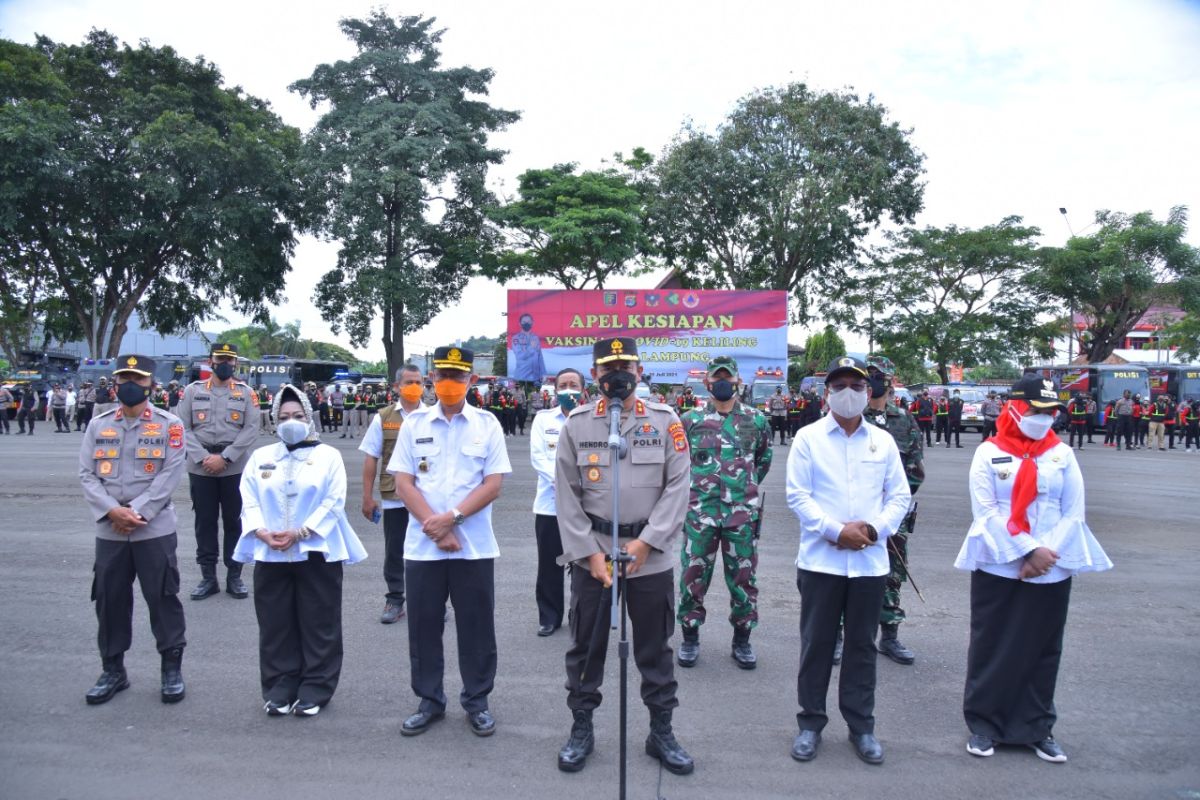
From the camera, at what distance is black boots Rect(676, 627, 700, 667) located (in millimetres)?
5574

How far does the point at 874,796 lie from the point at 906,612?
124 inches

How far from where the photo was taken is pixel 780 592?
743 centimetres

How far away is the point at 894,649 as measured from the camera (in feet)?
18.6

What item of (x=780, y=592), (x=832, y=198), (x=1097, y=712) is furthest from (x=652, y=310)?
(x=1097, y=712)

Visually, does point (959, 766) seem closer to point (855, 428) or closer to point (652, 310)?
point (855, 428)

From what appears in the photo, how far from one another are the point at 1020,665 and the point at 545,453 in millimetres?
3557

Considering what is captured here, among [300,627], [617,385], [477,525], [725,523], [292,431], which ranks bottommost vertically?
[300,627]

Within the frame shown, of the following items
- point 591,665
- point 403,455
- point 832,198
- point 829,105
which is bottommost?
point 591,665

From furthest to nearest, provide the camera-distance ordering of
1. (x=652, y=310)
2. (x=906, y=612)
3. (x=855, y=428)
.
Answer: (x=652, y=310), (x=906, y=612), (x=855, y=428)

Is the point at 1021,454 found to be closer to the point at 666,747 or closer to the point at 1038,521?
the point at 1038,521

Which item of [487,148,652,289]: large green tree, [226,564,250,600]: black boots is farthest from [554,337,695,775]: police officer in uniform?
[487,148,652,289]: large green tree

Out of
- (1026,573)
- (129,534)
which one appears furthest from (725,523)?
(129,534)

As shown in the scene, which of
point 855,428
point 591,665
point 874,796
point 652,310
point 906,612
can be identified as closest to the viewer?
point 874,796

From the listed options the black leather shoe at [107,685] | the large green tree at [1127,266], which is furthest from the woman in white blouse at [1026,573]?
the large green tree at [1127,266]
